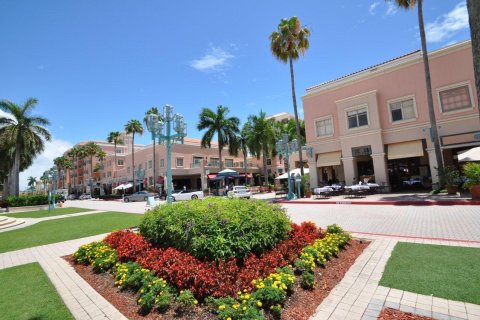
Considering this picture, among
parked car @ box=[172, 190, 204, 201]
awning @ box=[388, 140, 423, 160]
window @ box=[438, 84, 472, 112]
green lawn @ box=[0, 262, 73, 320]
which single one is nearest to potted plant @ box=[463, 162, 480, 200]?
awning @ box=[388, 140, 423, 160]

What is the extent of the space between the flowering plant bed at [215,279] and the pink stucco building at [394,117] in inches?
711

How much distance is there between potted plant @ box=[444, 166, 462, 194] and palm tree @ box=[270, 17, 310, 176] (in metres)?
11.2

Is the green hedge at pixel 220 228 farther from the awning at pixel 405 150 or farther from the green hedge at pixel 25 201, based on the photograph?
the green hedge at pixel 25 201

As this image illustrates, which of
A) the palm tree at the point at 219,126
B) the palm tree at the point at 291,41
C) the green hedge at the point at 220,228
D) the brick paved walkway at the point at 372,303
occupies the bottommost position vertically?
the brick paved walkway at the point at 372,303

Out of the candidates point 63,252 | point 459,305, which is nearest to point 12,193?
point 63,252

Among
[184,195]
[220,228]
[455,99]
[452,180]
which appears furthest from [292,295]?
[184,195]

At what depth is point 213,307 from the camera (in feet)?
13.0

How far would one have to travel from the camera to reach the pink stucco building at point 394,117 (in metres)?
18.9

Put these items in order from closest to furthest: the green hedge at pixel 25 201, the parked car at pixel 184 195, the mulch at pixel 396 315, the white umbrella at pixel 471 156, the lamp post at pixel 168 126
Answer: the mulch at pixel 396 315 < the lamp post at pixel 168 126 < the white umbrella at pixel 471 156 < the green hedge at pixel 25 201 < the parked car at pixel 184 195

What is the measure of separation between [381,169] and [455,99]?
23.4 feet

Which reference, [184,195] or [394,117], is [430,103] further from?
[184,195]

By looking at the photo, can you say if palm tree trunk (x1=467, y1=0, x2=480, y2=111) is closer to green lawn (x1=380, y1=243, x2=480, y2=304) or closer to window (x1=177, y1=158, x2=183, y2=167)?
green lawn (x1=380, y1=243, x2=480, y2=304)

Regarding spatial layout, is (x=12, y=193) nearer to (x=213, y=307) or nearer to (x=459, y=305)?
(x=213, y=307)

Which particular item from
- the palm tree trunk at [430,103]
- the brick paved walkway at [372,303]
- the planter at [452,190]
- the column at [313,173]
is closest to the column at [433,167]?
the palm tree trunk at [430,103]
